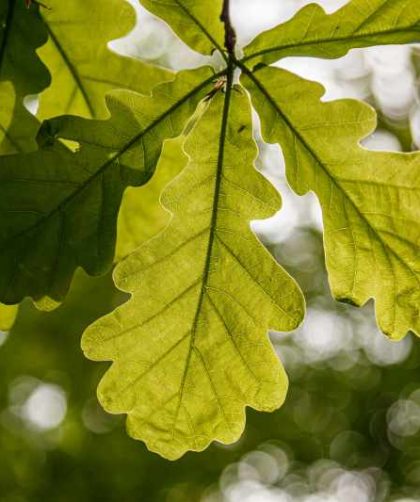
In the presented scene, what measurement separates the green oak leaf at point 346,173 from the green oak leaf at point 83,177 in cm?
15

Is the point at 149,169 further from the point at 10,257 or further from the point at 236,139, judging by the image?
the point at 10,257

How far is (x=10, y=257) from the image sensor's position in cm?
158

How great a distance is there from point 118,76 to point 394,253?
85 cm

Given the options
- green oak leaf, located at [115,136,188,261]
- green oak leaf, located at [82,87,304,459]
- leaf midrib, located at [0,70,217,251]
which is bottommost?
green oak leaf, located at [82,87,304,459]

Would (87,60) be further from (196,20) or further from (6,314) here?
(6,314)

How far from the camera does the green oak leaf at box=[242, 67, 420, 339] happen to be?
5.01 feet

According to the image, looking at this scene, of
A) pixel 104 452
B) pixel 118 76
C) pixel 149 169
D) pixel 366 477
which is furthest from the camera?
pixel 366 477

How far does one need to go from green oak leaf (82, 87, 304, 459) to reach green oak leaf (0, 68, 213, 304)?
2.6 inches

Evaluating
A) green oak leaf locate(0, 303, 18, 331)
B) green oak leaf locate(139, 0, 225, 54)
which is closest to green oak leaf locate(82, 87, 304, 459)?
green oak leaf locate(139, 0, 225, 54)

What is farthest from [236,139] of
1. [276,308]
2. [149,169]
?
[276,308]

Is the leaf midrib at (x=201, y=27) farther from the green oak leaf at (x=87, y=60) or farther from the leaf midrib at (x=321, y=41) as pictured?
the green oak leaf at (x=87, y=60)

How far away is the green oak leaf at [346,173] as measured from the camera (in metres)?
1.53

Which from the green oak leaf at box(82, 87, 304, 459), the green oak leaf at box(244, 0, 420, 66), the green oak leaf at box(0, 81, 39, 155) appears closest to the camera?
the green oak leaf at box(244, 0, 420, 66)

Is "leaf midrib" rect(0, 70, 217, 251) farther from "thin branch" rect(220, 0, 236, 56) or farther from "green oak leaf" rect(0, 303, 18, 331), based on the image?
"green oak leaf" rect(0, 303, 18, 331)
